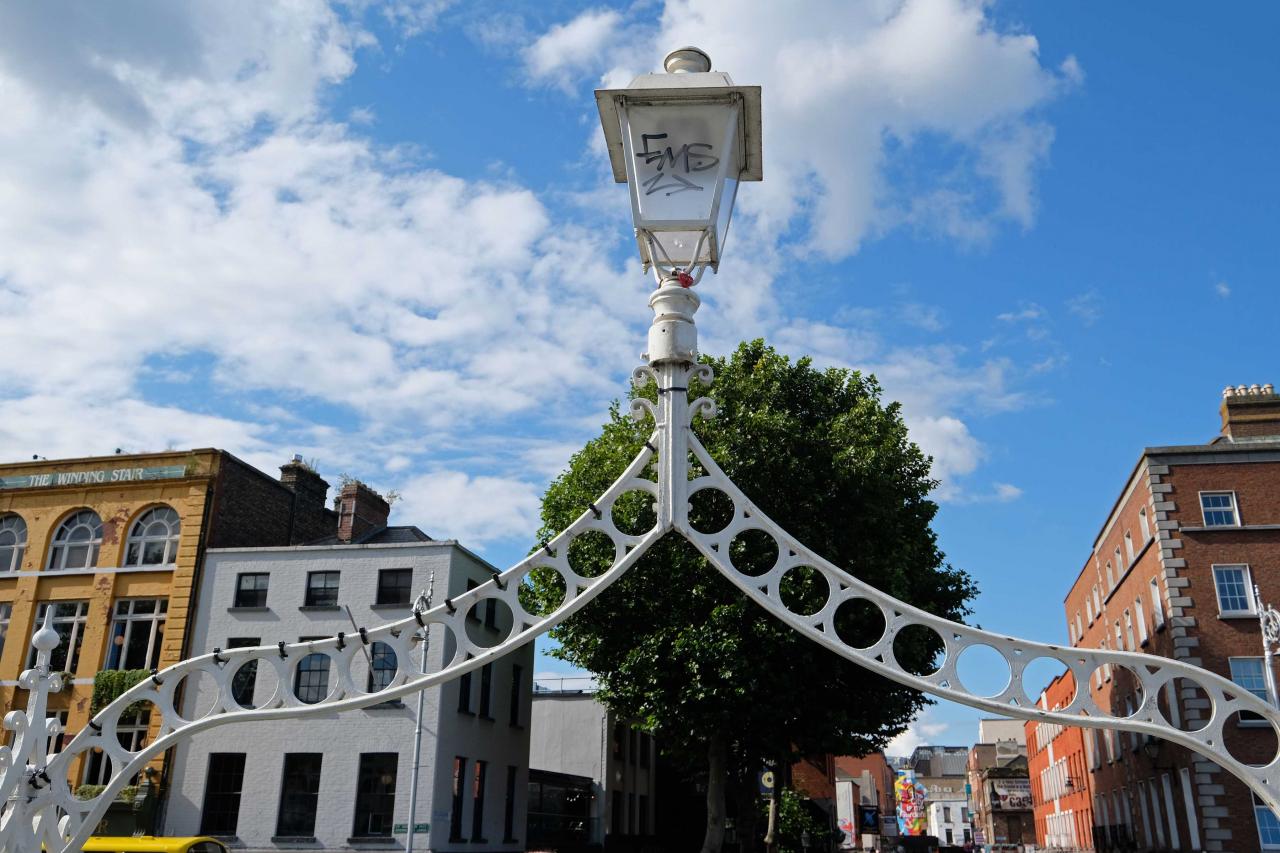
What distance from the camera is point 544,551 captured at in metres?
6.85

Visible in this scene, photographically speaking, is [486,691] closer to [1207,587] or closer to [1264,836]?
[1207,587]

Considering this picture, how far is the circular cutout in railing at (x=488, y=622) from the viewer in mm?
31312

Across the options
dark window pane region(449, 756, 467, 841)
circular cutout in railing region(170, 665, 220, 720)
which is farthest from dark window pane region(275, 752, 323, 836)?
dark window pane region(449, 756, 467, 841)

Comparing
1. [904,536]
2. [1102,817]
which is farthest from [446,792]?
[1102,817]

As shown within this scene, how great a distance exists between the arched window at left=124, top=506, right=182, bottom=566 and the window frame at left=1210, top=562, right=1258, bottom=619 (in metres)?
29.6

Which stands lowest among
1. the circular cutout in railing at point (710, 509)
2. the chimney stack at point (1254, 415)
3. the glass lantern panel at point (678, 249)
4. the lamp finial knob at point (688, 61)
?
the glass lantern panel at point (678, 249)

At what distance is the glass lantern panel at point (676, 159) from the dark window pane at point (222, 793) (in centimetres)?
2632

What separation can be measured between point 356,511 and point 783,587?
18.0 m

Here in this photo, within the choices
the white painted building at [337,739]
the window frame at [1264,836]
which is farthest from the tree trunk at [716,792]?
the window frame at [1264,836]

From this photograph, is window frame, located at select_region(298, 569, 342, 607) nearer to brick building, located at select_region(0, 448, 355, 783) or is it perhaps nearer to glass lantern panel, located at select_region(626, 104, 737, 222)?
brick building, located at select_region(0, 448, 355, 783)

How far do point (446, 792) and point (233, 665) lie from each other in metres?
23.2

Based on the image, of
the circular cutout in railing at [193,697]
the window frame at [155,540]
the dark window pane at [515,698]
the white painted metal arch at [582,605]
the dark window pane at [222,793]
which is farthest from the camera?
the dark window pane at [515,698]

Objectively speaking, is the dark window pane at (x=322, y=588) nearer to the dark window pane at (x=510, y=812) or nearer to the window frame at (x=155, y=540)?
the window frame at (x=155, y=540)

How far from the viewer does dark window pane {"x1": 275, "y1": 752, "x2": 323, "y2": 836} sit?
28.0 m
